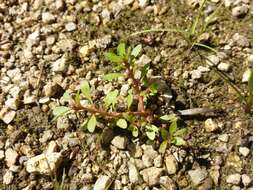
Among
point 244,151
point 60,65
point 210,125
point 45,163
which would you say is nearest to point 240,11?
point 210,125

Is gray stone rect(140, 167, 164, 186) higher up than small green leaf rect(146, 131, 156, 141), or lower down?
lower down

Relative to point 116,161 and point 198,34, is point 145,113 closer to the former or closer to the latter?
point 116,161

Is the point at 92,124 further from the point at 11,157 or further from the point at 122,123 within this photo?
the point at 11,157

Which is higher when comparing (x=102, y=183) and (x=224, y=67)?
(x=224, y=67)

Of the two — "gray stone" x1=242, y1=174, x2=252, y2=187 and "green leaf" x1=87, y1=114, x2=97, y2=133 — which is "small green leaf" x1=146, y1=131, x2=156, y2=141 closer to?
"green leaf" x1=87, y1=114, x2=97, y2=133

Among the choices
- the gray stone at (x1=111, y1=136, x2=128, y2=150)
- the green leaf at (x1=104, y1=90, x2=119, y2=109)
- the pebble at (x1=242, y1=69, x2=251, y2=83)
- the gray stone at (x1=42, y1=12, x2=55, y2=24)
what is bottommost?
the gray stone at (x1=111, y1=136, x2=128, y2=150)

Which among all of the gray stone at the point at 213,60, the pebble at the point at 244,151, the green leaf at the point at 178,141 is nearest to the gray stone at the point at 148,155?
the green leaf at the point at 178,141

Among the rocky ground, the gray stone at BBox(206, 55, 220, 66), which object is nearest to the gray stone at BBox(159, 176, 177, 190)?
the rocky ground

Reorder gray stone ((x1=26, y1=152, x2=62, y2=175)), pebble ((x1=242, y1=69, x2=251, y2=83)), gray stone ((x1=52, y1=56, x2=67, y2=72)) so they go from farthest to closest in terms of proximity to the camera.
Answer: gray stone ((x1=52, y1=56, x2=67, y2=72)) < pebble ((x1=242, y1=69, x2=251, y2=83)) < gray stone ((x1=26, y1=152, x2=62, y2=175))
